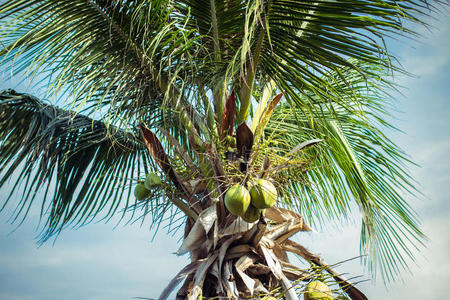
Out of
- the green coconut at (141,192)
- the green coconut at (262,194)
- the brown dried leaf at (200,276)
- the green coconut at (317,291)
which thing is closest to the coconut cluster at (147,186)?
the green coconut at (141,192)

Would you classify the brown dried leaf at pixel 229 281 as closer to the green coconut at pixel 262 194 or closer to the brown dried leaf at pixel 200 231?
the brown dried leaf at pixel 200 231

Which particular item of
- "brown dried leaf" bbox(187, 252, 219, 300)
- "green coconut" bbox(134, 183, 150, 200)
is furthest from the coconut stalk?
"green coconut" bbox(134, 183, 150, 200)

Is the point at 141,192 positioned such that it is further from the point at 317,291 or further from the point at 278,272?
the point at 317,291

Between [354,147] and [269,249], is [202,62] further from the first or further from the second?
[354,147]

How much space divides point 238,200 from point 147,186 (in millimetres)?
577

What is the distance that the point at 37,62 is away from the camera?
2.21m

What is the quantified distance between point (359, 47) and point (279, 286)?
44.7 inches

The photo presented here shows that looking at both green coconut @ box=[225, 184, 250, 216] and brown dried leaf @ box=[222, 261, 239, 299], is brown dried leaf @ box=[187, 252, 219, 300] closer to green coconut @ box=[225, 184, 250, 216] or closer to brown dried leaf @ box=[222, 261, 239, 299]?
brown dried leaf @ box=[222, 261, 239, 299]

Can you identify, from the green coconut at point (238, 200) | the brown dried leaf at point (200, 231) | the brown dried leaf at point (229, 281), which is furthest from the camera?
the brown dried leaf at point (200, 231)

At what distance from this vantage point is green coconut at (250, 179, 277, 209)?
156 centimetres

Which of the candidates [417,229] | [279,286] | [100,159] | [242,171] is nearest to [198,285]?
[279,286]

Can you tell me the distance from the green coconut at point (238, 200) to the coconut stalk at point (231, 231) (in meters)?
0.12

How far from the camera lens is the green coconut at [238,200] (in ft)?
4.97

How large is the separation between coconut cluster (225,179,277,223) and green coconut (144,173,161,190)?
0.46m
